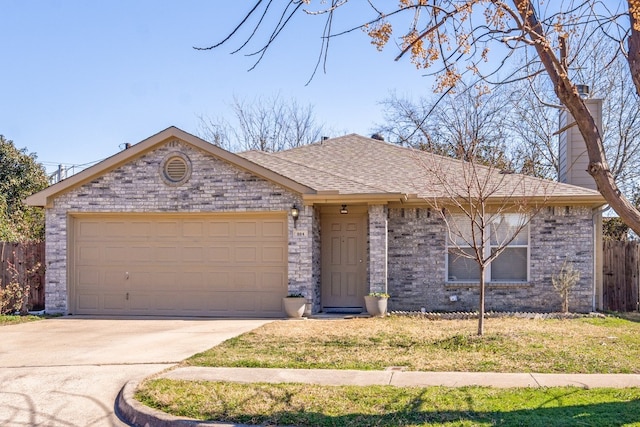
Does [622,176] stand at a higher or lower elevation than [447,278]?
higher

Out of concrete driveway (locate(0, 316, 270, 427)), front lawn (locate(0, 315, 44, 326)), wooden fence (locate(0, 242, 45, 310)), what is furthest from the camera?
wooden fence (locate(0, 242, 45, 310))

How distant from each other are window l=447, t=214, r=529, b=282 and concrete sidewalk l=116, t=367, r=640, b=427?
7139mm

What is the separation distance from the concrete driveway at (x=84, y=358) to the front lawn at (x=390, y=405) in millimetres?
683

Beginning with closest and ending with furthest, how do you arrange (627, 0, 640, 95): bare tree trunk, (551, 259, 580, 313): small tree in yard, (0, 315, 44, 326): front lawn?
(627, 0, 640, 95): bare tree trunk < (0, 315, 44, 326): front lawn < (551, 259, 580, 313): small tree in yard

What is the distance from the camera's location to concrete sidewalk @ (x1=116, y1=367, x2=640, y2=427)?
7.26m

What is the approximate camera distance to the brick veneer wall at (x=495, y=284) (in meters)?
14.6

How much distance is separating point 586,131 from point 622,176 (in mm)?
22668

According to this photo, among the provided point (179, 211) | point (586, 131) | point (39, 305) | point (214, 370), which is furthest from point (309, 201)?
point (586, 131)

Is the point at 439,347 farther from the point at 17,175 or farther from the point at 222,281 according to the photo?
the point at 17,175

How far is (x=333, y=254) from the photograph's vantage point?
15.2 m

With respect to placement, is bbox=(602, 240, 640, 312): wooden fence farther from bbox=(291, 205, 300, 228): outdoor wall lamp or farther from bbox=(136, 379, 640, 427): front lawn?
bbox=(136, 379, 640, 427): front lawn

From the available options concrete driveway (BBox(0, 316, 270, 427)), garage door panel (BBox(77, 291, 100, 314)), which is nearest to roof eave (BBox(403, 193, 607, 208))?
concrete driveway (BBox(0, 316, 270, 427))

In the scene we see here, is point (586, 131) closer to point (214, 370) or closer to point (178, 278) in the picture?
point (214, 370)

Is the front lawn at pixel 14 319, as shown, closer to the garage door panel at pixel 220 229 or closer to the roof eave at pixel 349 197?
the garage door panel at pixel 220 229
